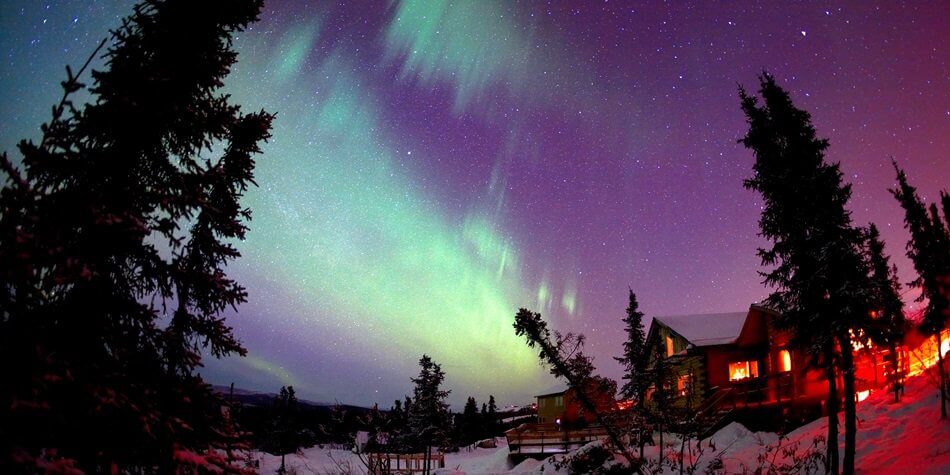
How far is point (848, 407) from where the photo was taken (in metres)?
14.1

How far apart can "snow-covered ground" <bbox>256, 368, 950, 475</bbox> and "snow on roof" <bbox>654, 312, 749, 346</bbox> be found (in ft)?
28.8

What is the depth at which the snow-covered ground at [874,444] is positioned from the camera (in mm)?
13234

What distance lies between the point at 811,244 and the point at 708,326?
69.2 feet

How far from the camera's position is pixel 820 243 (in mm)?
15266

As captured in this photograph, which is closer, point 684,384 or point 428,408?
point 684,384

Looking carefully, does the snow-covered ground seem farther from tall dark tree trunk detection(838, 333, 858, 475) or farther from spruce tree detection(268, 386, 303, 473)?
spruce tree detection(268, 386, 303, 473)

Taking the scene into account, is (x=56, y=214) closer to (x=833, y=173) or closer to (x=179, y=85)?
(x=179, y=85)

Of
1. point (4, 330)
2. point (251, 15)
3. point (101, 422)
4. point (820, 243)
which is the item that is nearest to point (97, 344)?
point (101, 422)

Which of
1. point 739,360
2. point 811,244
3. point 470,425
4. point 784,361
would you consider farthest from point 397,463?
point 470,425

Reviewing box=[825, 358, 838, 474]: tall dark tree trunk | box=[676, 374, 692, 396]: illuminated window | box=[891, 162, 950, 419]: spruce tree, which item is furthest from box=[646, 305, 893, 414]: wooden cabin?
Result: box=[825, 358, 838, 474]: tall dark tree trunk

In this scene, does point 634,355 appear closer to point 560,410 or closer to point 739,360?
point 739,360

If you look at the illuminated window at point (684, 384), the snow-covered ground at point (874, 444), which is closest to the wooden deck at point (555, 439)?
the snow-covered ground at point (874, 444)

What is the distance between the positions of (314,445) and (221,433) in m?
80.2

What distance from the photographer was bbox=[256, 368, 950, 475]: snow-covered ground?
13234mm
